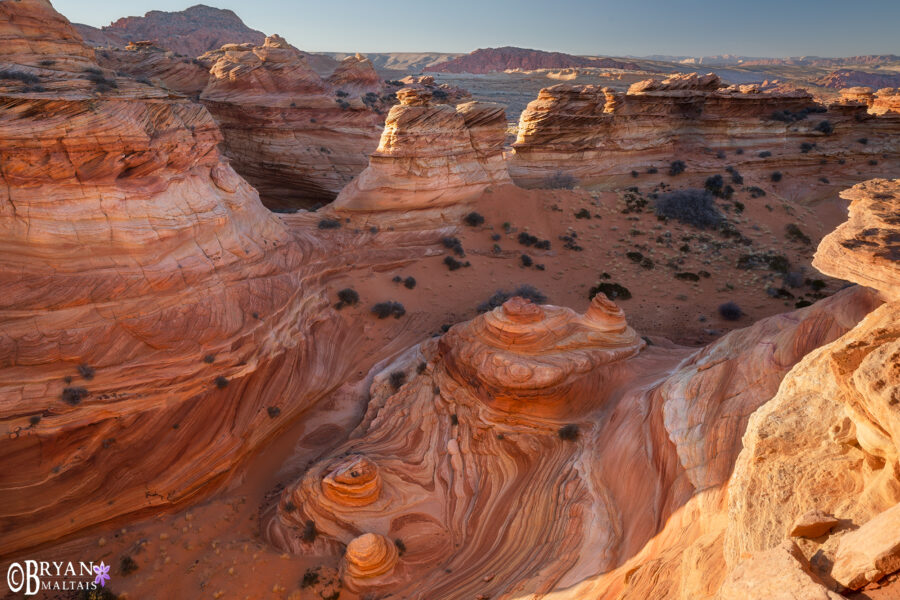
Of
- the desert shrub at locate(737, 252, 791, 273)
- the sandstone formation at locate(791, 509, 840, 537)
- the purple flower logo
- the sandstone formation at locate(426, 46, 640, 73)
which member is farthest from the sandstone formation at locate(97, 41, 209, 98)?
the sandstone formation at locate(426, 46, 640, 73)

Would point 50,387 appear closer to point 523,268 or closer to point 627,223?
point 523,268

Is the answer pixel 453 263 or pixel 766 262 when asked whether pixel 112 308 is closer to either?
pixel 453 263

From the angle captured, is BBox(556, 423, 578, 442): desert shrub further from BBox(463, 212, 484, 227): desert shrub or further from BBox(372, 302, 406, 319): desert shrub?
BBox(463, 212, 484, 227): desert shrub

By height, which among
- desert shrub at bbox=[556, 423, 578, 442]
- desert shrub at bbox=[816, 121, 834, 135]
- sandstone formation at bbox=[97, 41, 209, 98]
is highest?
sandstone formation at bbox=[97, 41, 209, 98]

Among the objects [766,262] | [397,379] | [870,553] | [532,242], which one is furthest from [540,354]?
[766,262]

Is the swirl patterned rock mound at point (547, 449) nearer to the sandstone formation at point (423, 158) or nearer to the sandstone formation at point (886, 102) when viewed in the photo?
the sandstone formation at point (423, 158)
